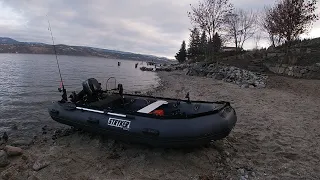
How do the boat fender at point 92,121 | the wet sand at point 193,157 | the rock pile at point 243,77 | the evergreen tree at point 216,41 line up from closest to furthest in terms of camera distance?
the wet sand at point 193,157, the boat fender at point 92,121, the rock pile at point 243,77, the evergreen tree at point 216,41

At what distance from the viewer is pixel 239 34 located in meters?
42.8

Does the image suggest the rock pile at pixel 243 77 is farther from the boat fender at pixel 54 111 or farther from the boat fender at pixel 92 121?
the boat fender at pixel 54 111

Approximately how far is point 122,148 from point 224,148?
2.54 metres

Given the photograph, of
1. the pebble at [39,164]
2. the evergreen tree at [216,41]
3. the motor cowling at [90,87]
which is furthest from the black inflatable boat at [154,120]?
the evergreen tree at [216,41]

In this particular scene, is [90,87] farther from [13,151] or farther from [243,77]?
[243,77]

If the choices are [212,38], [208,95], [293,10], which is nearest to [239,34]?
[212,38]

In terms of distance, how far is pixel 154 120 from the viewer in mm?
5617

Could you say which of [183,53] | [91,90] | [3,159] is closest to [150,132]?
[91,90]

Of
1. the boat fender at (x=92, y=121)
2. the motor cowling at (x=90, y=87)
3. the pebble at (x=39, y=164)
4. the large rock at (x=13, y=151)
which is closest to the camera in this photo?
the pebble at (x=39, y=164)

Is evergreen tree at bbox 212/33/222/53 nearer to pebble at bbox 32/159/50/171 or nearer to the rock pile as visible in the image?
the rock pile

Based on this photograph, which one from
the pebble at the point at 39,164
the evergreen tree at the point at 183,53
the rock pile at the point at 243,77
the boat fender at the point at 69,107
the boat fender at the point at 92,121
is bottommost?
the pebble at the point at 39,164

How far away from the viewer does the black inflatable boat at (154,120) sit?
5352 millimetres

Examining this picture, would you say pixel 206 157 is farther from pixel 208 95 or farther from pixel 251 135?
pixel 208 95

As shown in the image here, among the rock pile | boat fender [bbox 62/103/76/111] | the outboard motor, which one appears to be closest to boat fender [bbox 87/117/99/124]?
boat fender [bbox 62/103/76/111]
